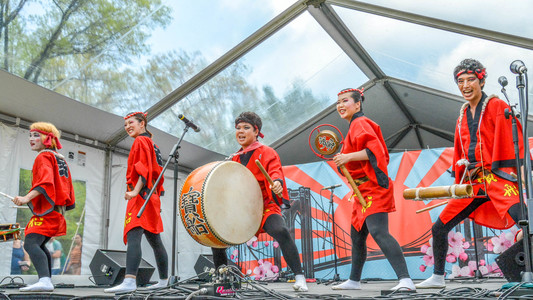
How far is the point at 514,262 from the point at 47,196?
2975 millimetres

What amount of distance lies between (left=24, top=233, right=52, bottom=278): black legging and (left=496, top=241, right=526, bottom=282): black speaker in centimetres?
282

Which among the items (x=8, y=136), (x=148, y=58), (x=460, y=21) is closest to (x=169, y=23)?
(x=148, y=58)

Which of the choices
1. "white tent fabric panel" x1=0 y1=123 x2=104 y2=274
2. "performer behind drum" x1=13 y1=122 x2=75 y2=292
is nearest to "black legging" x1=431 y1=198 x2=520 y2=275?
"performer behind drum" x1=13 y1=122 x2=75 y2=292

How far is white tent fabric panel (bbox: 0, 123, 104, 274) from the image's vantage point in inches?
179

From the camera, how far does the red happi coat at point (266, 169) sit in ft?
10.1

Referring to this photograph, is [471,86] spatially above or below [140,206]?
above

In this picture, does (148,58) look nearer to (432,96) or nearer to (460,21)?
(460,21)

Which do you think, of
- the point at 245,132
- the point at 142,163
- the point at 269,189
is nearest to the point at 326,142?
the point at 245,132

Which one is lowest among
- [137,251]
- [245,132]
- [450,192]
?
[137,251]

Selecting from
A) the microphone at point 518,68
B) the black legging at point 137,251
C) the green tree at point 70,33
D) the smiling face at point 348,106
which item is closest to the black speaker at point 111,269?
the black legging at point 137,251

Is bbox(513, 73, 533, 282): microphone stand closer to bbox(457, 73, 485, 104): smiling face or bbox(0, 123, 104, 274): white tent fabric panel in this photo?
bbox(457, 73, 485, 104): smiling face

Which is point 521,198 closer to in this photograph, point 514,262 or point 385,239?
point 514,262

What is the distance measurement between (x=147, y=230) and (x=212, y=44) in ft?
7.89

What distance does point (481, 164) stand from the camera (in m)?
2.58
